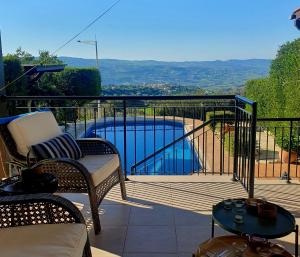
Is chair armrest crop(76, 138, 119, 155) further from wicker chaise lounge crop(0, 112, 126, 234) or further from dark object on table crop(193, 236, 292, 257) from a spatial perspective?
dark object on table crop(193, 236, 292, 257)

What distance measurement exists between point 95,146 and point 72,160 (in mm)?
703

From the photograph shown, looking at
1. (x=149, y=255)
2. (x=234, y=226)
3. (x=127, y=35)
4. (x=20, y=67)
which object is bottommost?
(x=149, y=255)

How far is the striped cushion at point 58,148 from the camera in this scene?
2781 mm

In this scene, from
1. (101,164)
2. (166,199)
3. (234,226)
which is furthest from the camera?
(166,199)

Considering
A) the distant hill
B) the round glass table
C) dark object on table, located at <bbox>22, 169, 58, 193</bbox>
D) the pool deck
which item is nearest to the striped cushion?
dark object on table, located at <bbox>22, 169, 58, 193</bbox>

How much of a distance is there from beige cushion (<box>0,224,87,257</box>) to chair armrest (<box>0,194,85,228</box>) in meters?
0.07

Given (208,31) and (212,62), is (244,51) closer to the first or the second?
(208,31)

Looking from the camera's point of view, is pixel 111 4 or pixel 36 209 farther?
pixel 111 4

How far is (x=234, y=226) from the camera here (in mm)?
1770

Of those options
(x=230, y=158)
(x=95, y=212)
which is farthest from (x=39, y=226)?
(x=230, y=158)

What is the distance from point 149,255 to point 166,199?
1027 millimetres

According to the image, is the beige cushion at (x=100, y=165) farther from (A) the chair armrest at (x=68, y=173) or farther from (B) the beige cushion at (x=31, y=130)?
(B) the beige cushion at (x=31, y=130)

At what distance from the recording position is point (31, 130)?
2.91 m

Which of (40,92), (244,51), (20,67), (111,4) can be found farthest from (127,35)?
(111,4)
